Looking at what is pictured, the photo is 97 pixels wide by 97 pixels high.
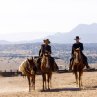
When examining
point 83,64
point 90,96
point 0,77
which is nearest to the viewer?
point 90,96

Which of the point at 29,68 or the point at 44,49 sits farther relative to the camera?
the point at 44,49

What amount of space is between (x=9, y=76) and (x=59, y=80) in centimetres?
749

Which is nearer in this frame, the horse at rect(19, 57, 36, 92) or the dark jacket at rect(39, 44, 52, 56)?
the horse at rect(19, 57, 36, 92)

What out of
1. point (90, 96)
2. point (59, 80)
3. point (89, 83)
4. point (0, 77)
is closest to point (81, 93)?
point (90, 96)

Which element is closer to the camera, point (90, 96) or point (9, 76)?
point (90, 96)

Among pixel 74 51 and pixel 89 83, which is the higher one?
pixel 74 51

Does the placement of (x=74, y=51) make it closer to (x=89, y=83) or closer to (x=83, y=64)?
(x=83, y=64)

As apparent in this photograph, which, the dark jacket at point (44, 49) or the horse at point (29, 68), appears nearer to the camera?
the horse at point (29, 68)

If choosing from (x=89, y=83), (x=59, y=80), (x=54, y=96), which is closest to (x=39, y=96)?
(x=54, y=96)

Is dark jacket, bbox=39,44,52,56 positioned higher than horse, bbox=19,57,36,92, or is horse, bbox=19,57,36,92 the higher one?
dark jacket, bbox=39,44,52,56

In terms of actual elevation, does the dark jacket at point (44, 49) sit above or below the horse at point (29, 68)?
above

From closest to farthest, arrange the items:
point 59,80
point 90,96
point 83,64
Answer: point 90,96
point 83,64
point 59,80

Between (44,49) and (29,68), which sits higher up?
(44,49)

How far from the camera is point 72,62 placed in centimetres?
2627
